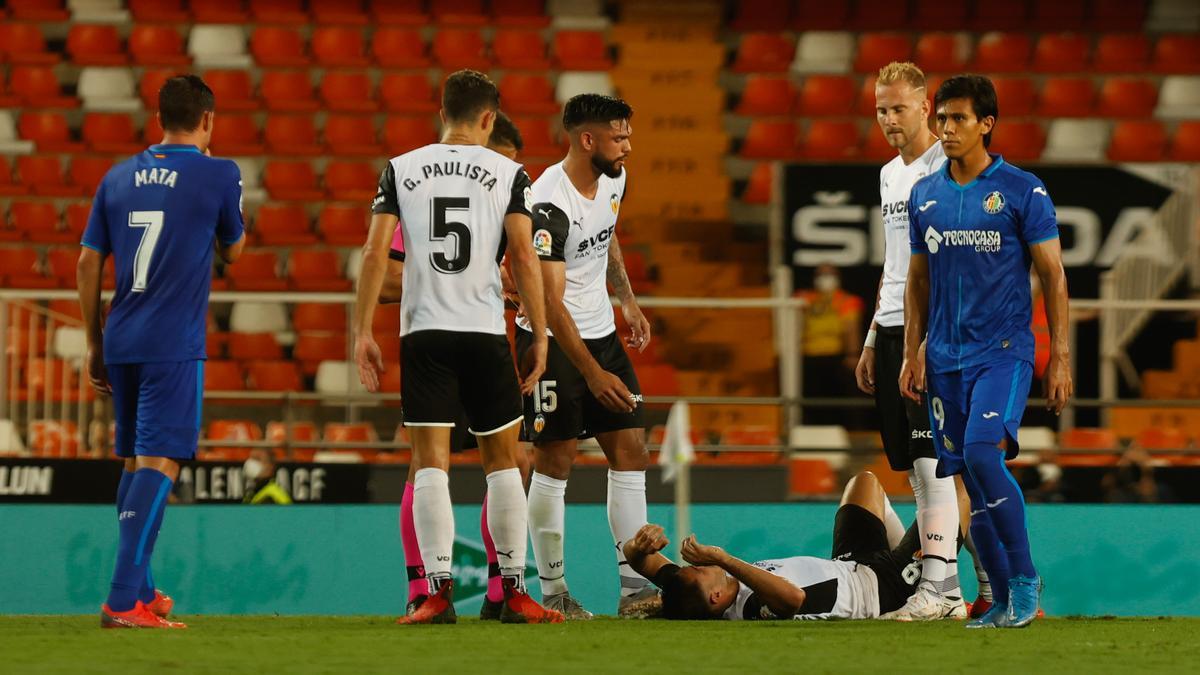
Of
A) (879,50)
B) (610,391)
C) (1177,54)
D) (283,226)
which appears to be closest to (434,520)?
(610,391)

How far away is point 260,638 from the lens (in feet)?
18.0

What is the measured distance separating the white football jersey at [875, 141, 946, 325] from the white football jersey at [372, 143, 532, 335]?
1.68 meters

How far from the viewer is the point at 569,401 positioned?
679 cm

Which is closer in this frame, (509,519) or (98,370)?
(98,370)

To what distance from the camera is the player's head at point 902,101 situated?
265 inches

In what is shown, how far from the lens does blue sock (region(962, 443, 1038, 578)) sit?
5.67m

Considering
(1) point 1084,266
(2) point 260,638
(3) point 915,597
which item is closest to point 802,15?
(1) point 1084,266

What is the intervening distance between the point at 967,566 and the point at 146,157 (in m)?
4.86

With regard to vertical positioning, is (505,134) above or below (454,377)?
above

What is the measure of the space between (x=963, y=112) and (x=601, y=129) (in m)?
1.55

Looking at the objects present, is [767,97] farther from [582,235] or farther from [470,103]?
[470,103]

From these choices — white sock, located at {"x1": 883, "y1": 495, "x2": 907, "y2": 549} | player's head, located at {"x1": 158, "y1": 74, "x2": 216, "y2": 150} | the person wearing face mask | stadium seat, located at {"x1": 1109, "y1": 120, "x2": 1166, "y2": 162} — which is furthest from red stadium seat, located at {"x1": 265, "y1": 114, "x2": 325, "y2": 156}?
player's head, located at {"x1": 158, "y1": 74, "x2": 216, "y2": 150}

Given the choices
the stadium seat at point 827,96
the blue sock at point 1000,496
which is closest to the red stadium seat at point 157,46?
the stadium seat at point 827,96

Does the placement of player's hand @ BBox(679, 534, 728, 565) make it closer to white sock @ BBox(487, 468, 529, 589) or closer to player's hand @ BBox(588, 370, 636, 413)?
player's hand @ BBox(588, 370, 636, 413)
